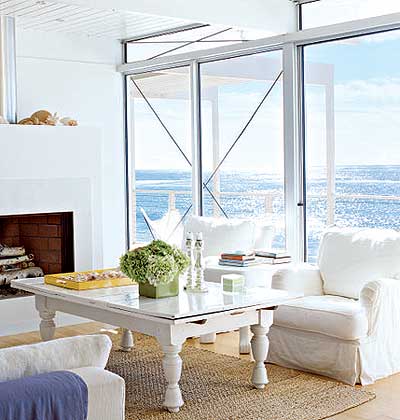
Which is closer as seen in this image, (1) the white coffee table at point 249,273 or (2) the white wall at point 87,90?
(1) the white coffee table at point 249,273

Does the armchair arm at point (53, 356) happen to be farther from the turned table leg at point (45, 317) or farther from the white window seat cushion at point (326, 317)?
the turned table leg at point (45, 317)

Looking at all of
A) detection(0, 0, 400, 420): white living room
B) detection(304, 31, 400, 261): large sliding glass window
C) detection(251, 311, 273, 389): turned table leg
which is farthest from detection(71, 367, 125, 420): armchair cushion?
detection(304, 31, 400, 261): large sliding glass window

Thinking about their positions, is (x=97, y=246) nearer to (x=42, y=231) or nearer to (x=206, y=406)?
(x=42, y=231)

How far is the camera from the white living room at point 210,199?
191 inches

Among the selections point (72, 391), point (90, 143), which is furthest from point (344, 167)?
point (72, 391)

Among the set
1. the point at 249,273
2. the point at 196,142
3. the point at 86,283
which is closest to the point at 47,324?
the point at 86,283

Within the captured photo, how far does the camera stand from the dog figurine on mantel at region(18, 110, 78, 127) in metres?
7.04

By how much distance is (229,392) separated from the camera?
4.87 metres

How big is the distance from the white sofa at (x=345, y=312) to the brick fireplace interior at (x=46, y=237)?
2.30 meters

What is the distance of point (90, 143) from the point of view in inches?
289

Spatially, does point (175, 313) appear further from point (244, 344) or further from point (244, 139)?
point (244, 139)

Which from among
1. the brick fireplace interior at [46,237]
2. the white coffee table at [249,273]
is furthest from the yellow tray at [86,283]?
the brick fireplace interior at [46,237]

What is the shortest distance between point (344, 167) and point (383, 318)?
5.35 feet

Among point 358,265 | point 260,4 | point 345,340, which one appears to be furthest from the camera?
point 260,4
